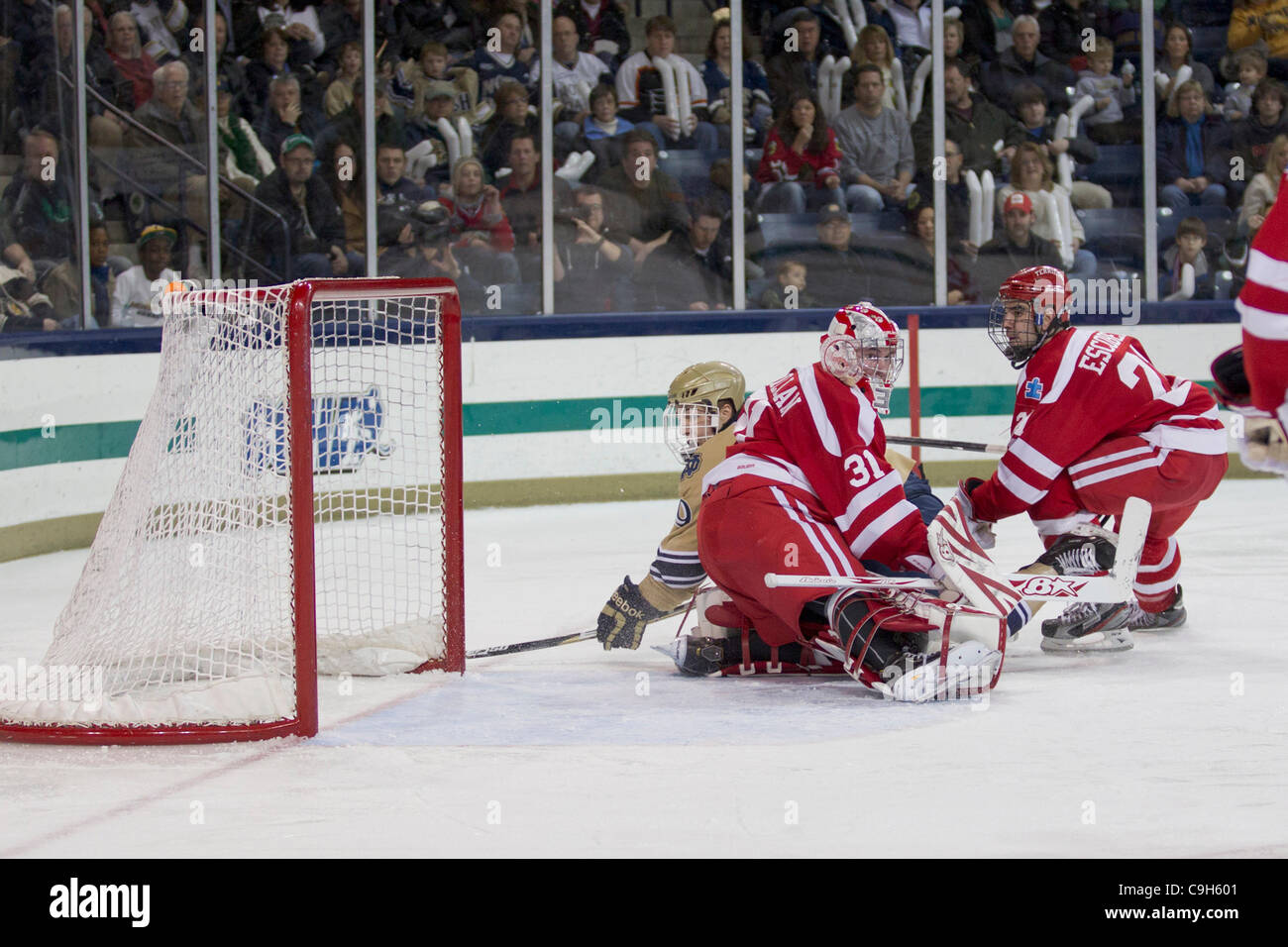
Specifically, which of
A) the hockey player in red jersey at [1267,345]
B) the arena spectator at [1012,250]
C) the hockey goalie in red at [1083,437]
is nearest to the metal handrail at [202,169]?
the arena spectator at [1012,250]

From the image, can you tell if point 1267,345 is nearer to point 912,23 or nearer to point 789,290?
point 789,290

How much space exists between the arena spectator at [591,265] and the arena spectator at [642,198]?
0.22 feet

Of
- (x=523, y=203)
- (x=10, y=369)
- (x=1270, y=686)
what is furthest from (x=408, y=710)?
(x=523, y=203)

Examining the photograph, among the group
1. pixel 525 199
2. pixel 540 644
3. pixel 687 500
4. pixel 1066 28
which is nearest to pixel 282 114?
pixel 525 199

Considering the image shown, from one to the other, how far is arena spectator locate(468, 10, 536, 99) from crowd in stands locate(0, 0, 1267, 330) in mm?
12

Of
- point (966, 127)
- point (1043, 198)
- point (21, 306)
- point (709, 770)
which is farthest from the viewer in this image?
point (1043, 198)

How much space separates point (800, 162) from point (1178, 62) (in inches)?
77.6

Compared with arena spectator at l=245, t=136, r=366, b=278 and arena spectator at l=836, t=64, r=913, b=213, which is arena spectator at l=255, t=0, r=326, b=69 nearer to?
arena spectator at l=245, t=136, r=366, b=278

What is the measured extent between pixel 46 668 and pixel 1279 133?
694 centimetres

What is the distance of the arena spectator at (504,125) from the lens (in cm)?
752

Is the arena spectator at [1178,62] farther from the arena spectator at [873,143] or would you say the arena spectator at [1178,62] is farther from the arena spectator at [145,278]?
the arena spectator at [145,278]

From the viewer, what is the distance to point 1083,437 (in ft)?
13.2

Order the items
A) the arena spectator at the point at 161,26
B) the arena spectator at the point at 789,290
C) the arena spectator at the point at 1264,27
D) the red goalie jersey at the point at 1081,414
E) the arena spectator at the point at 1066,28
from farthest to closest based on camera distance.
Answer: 1. the arena spectator at the point at 1264,27
2. the arena spectator at the point at 1066,28
3. the arena spectator at the point at 789,290
4. the arena spectator at the point at 161,26
5. the red goalie jersey at the point at 1081,414

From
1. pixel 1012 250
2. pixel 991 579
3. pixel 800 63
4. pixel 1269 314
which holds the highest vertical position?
pixel 800 63
